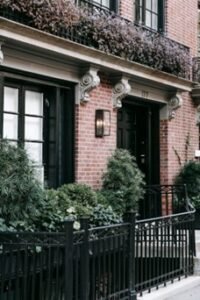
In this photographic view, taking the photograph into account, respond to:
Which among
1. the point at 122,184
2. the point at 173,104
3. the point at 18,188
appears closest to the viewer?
the point at 18,188

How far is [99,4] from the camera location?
36.1 feet

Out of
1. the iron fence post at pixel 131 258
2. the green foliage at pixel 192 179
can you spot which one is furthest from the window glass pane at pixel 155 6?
the iron fence post at pixel 131 258

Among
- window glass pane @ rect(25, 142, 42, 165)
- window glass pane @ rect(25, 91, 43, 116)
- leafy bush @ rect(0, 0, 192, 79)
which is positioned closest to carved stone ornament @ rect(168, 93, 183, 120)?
leafy bush @ rect(0, 0, 192, 79)

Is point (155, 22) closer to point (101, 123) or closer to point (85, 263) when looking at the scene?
point (101, 123)

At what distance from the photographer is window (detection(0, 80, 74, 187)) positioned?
928 centimetres

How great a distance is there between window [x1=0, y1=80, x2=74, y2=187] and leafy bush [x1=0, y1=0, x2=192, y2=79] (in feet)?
3.42

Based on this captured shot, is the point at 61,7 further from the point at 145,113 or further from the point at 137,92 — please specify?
the point at 145,113

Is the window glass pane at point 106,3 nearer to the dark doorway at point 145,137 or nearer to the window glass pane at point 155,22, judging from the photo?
the window glass pane at point 155,22

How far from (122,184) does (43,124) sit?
1676mm

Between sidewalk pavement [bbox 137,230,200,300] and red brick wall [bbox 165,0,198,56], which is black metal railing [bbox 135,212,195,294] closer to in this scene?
sidewalk pavement [bbox 137,230,200,300]

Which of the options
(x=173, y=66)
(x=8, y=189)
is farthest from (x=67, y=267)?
(x=173, y=66)

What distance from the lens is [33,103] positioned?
9.79 m

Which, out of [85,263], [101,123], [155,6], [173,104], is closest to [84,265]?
[85,263]

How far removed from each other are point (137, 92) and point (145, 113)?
124cm
